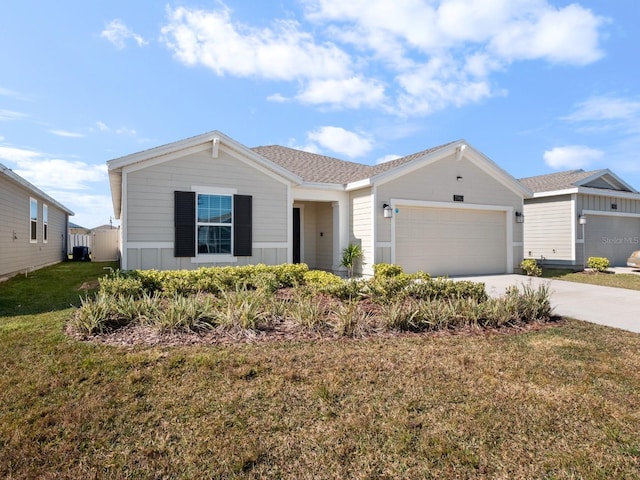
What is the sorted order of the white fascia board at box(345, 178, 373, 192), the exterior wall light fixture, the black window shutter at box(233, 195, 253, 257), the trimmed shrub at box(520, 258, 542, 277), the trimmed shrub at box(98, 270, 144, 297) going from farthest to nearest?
the trimmed shrub at box(520, 258, 542, 277), the exterior wall light fixture, the white fascia board at box(345, 178, 373, 192), the black window shutter at box(233, 195, 253, 257), the trimmed shrub at box(98, 270, 144, 297)

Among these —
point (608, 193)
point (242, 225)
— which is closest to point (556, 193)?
point (608, 193)

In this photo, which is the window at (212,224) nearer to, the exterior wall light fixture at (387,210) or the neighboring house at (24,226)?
the exterior wall light fixture at (387,210)

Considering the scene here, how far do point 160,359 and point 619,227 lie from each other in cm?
2080

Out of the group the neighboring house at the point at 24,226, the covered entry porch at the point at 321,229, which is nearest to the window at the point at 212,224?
the covered entry porch at the point at 321,229

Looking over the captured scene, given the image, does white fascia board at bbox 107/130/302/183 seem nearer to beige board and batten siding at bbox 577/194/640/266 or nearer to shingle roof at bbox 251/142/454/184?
shingle roof at bbox 251/142/454/184

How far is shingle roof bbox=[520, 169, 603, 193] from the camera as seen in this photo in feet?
52.5

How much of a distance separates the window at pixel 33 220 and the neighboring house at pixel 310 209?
124 inches

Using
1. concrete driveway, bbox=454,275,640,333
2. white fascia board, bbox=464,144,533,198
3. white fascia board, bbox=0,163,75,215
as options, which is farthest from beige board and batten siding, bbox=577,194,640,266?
white fascia board, bbox=0,163,75,215

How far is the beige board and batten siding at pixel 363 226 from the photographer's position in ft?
37.9

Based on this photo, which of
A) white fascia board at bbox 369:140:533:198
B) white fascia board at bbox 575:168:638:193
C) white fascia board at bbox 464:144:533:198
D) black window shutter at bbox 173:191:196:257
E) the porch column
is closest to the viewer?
black window shutter at bbox 173:191:196:257

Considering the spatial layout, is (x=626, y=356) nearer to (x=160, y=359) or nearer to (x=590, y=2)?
(x=160, y=359)

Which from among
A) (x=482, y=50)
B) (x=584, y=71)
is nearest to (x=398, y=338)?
(x=482, y=50)

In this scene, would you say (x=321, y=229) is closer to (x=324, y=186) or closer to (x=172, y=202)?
(x=324, y=186)

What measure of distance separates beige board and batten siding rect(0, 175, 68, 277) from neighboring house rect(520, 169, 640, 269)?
19197 mm
